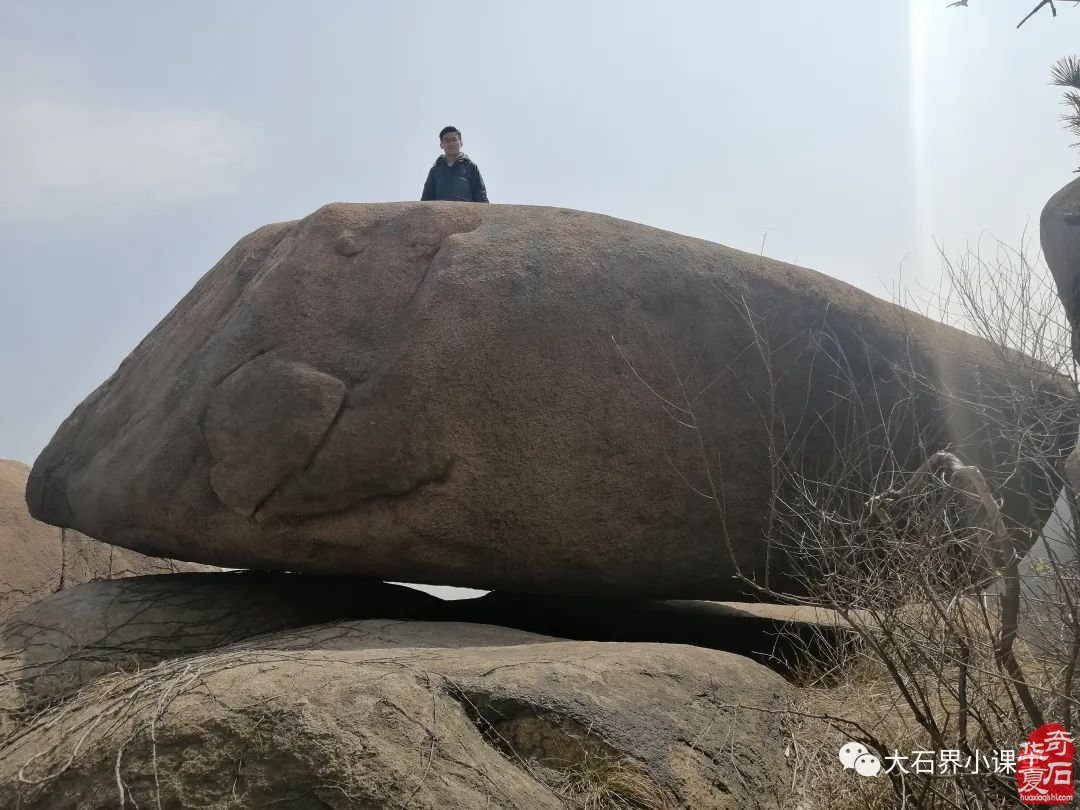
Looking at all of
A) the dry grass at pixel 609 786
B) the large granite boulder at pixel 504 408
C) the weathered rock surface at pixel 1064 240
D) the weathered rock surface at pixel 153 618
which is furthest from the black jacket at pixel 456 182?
the dry grass at pixel 609 786

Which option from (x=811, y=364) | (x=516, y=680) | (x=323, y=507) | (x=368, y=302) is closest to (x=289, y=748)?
(x=516, y=680)

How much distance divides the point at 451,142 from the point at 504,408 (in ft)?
6.87

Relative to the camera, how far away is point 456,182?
5.79m

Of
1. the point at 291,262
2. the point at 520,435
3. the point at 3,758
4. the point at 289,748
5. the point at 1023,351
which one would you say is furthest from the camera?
the point at 291,262

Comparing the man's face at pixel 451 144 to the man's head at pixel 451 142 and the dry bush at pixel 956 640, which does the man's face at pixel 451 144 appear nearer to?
the man's head at pixel 451 142

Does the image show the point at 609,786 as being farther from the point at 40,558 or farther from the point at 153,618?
the point at 40,558

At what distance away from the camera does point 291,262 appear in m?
4.61

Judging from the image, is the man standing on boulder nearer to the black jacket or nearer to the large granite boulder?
the black jacket

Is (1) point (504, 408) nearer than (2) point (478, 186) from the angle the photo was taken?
Yes

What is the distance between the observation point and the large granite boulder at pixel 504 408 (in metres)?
4.30

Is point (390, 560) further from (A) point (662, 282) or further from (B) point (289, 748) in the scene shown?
(B) point (289, 748)

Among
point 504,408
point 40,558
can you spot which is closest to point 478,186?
point 504,408

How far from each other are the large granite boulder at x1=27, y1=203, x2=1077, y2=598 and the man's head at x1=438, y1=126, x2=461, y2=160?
109 centimetres

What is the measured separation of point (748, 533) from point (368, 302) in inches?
75.3
